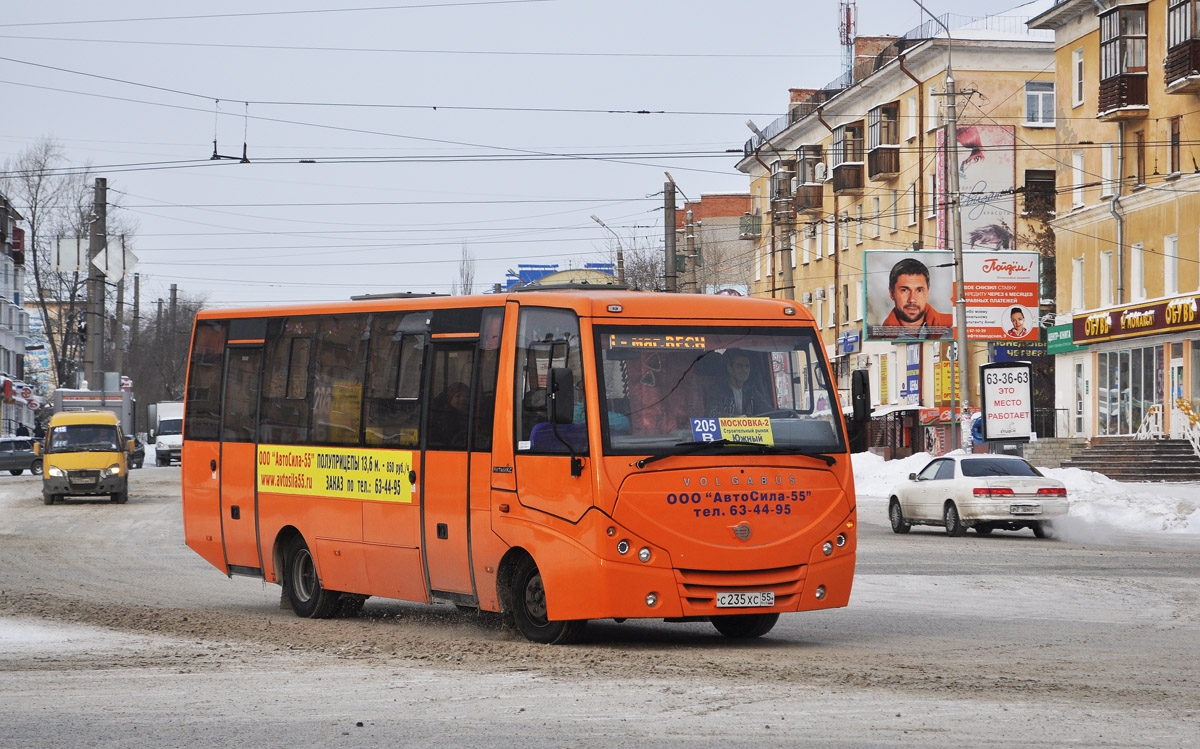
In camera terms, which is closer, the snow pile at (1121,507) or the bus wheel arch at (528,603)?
the bus wheel arch at (528,603)

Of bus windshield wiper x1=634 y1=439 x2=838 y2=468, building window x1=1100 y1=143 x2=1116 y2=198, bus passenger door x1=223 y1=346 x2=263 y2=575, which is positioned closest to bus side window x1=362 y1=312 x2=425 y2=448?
bus passenger door x1=223 y1=346 x2=263 y2=575

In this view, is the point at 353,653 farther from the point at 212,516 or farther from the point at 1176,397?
the point at 1176,397

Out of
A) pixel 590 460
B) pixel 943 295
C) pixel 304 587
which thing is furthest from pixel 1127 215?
pixel 590 460

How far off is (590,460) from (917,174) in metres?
55.1

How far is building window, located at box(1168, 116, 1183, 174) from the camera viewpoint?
47250mm

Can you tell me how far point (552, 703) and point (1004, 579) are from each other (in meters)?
11.4

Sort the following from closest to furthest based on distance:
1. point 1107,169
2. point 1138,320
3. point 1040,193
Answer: point 1138,320, point 1107,169, point 1040,193

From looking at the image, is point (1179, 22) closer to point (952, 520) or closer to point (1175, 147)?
point (1175, 147)

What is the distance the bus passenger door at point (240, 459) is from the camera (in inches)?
634

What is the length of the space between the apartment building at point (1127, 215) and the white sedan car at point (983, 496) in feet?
55.5

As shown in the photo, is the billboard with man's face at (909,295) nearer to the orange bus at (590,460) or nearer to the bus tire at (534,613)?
the orange bus at (590,460)

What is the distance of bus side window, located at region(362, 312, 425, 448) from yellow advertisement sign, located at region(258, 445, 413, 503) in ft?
0.52

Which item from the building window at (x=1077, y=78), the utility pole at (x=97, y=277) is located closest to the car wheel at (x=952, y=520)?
the utility pole at (x=97, y=277)

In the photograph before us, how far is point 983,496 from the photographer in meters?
28.9
